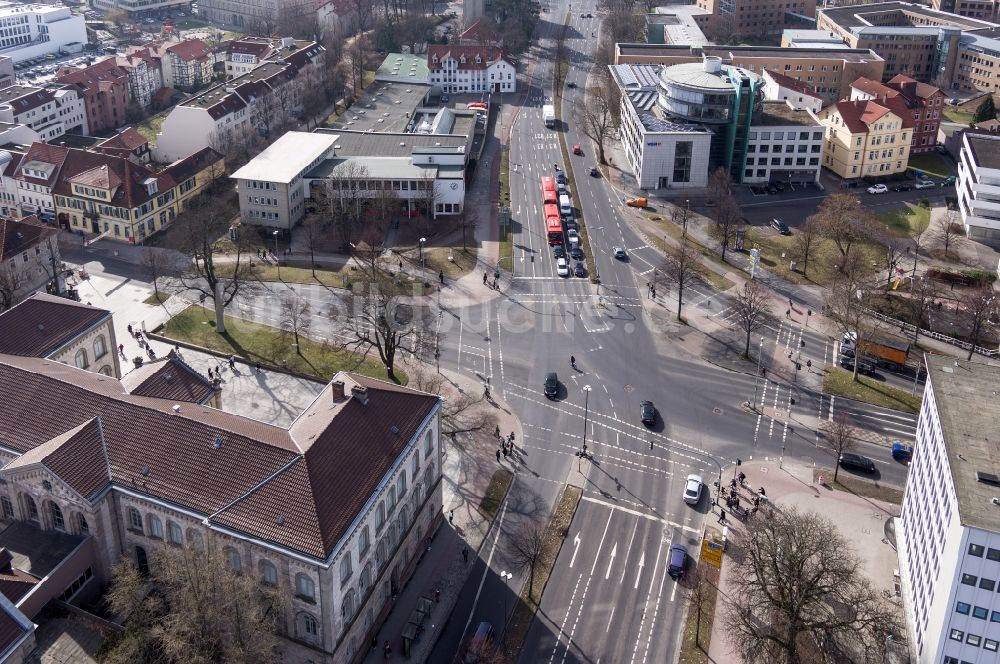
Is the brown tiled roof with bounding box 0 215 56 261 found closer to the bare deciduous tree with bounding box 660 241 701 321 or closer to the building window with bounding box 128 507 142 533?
the building window with bounding box 128 507 142 533

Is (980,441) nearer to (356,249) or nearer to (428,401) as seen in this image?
(428,401)

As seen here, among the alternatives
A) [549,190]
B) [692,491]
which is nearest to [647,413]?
[692,491]

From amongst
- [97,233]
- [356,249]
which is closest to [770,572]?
[356,249]

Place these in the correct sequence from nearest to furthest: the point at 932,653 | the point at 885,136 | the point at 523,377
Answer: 1. the point at 932,653
2. the point at 523,377
3. the point at 885,136

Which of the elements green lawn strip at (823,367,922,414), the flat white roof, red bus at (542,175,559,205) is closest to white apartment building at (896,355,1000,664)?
green lawn strip at (823,367,922,414)

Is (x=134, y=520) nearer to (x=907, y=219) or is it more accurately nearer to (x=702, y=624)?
(x=702, y=624)

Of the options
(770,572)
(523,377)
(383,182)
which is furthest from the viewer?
(383,182)
